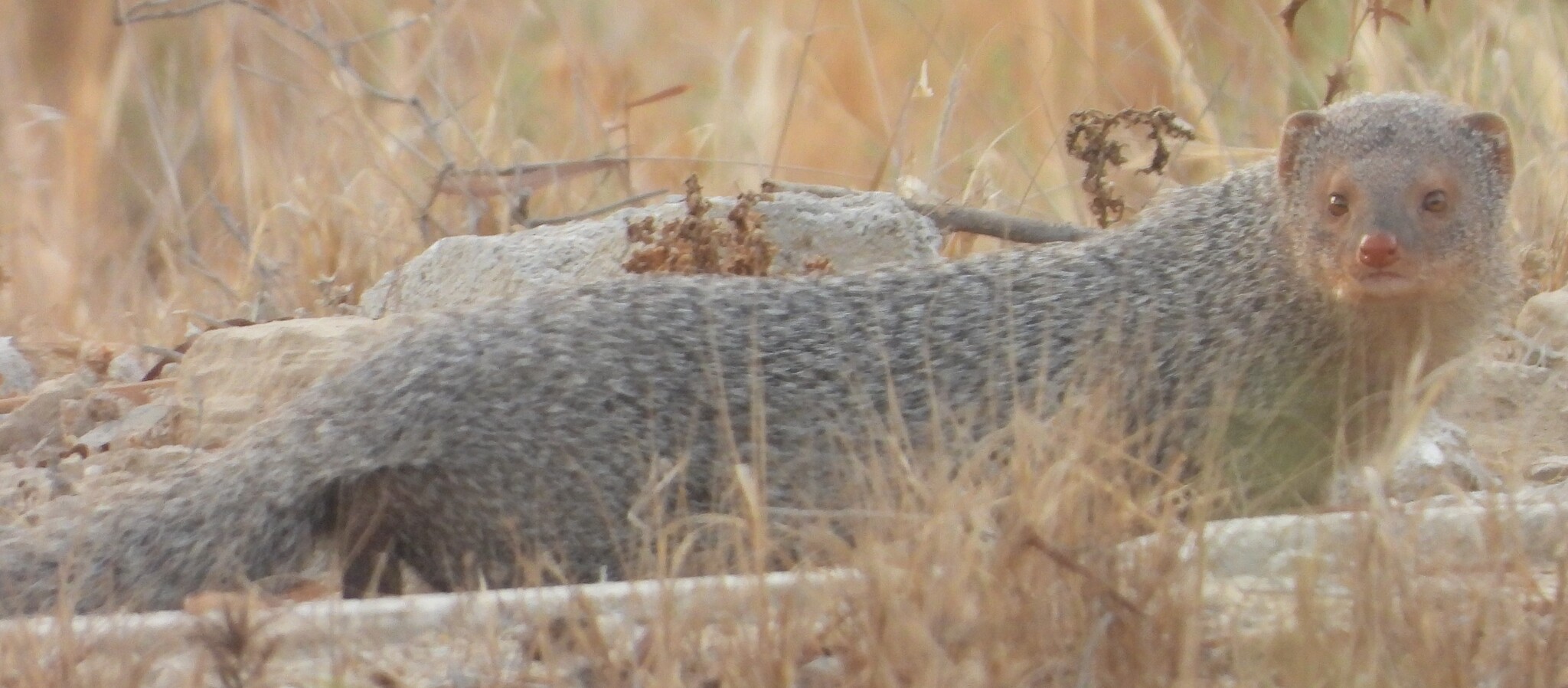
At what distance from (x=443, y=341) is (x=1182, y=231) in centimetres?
95

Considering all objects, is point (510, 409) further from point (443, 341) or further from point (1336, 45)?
point (1336, 45)

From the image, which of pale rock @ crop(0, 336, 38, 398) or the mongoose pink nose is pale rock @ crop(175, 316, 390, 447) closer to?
pale rock @ crop(0, 336, 38, 398)

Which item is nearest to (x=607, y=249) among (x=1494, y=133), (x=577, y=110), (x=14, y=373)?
(x=14, y=373)

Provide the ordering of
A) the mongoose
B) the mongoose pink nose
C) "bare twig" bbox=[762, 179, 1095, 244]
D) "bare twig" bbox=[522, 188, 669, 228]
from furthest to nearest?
"bare twig" bbox=[522, 188, 669, 228], "bare twig" bbox=[762, 179, 1095, 244], the mongoose pink nose, the mongoose

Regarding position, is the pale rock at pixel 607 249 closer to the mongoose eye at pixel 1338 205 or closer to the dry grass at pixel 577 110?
the dry grass at pixel 577 110

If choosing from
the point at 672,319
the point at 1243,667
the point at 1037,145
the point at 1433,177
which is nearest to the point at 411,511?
the point at 672,319

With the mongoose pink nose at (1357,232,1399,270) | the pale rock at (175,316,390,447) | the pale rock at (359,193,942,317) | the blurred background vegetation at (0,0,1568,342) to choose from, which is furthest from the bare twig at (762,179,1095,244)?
the mongoose pink nose at (1357,232,1399,270)

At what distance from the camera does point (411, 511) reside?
1935 millimetres

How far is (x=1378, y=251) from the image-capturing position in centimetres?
A: 206

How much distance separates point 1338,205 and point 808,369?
2.13 ft

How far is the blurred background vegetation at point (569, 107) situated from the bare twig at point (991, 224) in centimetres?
23

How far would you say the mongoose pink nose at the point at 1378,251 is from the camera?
81.2 inches

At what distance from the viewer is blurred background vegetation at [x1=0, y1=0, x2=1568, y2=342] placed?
352 centimetres

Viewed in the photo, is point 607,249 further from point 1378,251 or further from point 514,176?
point 1378,251
